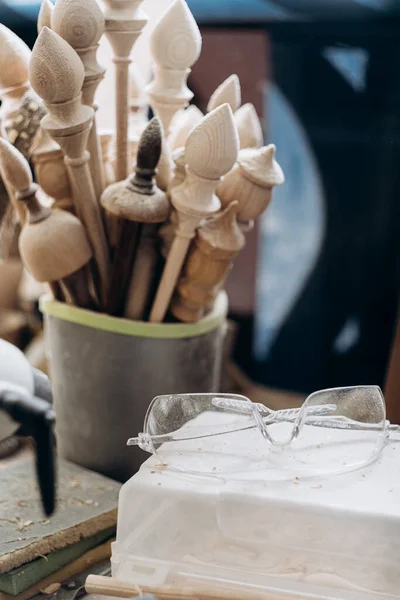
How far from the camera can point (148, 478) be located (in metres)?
0.44

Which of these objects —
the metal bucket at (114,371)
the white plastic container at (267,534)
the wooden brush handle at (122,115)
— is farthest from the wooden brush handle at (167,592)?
the wooden brush handle at (122,115)

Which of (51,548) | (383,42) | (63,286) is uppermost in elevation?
(383,42)

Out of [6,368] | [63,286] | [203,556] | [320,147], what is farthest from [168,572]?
[320,147]

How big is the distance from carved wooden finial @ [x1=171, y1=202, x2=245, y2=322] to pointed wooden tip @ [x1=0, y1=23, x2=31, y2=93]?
0.55ft

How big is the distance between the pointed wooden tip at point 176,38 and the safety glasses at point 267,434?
247mm

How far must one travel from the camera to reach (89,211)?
0.55 m

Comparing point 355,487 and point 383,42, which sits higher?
point 383,42

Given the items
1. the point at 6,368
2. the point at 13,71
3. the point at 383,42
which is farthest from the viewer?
the point at 383,42

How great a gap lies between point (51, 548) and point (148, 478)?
10 cm

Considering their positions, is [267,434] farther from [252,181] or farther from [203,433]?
[252,181]

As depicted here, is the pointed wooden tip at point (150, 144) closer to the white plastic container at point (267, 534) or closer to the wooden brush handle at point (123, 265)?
the wooden brush handle at point (123, 265)

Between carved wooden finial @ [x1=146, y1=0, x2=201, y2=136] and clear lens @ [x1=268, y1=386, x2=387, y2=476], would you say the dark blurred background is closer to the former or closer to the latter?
carved wooden finial @ [x1=146, y1=0, x2=201, y2=136]

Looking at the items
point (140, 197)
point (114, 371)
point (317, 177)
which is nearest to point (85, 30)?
point (140, 197)

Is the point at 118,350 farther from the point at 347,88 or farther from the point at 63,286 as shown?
the point at 347,88
